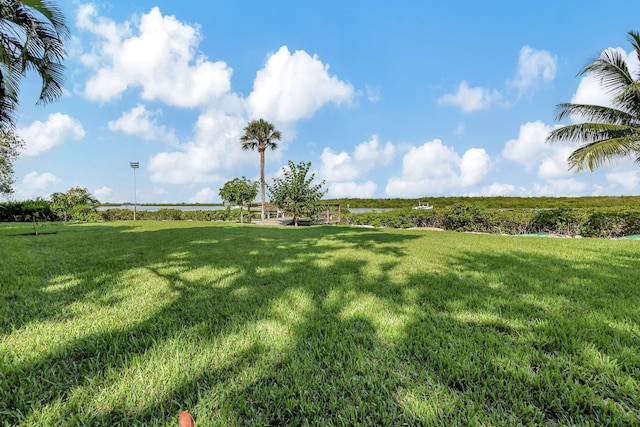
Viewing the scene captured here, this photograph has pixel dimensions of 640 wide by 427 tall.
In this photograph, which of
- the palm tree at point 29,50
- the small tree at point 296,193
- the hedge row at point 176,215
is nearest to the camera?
the palm tree at point 29,50

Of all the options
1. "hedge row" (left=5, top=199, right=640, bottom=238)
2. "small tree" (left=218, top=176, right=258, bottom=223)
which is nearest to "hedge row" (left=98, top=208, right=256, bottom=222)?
"small tree" (left=218, top=176, right=258, bottom=223)

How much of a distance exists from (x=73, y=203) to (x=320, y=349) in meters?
25.7

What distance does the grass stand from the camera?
1340mm

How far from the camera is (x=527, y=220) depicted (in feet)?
40.7

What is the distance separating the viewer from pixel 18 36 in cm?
761

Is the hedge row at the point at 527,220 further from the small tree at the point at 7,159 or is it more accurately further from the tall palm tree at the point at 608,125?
the small tree at the point at 7,159

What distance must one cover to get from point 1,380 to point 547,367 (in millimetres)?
3192

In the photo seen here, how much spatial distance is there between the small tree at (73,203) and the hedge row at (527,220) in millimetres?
22376

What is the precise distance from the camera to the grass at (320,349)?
4.40ft

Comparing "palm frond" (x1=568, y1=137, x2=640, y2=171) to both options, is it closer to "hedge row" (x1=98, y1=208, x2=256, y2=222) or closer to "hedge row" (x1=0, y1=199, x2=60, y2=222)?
"hedge row" (x1=98, y1=208, x2=256, y2=222)

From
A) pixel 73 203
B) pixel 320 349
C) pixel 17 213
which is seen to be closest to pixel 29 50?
pixel 320 349

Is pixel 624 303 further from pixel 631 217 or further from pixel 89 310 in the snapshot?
pixel 631 217

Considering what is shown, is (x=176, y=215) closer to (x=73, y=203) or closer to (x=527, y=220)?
(x=73, y=203)

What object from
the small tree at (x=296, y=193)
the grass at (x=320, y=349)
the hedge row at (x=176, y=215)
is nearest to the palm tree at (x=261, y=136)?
the hedge row at (x=176, y=215)
